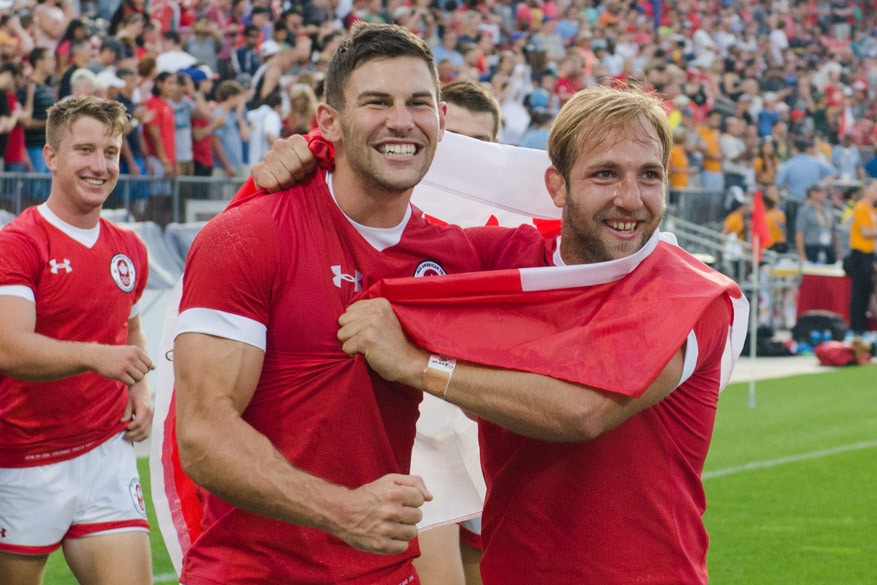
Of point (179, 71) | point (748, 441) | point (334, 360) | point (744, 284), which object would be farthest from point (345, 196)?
point (744, 284)

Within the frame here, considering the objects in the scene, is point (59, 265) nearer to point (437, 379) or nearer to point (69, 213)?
point (69, 213)

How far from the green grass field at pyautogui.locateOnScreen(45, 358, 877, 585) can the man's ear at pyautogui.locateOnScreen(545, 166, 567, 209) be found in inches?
173

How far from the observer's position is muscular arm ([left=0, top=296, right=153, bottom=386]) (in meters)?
5.00

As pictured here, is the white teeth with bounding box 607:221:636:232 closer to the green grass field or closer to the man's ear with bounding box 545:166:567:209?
the man's ear with bounding box 545:166:567:209

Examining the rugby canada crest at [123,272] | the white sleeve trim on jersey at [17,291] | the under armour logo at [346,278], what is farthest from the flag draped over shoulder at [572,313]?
the rugby canada crest at [123,272]

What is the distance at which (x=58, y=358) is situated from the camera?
16.6 feet

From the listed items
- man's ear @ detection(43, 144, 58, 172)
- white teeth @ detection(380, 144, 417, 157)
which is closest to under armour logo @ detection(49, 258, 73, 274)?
man's ear @ detection(43, 144, 58, 172)

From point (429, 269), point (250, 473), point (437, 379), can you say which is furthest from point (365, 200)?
point (250, 473)

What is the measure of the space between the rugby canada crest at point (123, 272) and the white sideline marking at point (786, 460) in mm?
5553

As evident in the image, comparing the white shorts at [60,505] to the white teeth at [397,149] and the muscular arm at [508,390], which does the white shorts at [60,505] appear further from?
the white teeth at [397,149]

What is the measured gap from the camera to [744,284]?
59.7ft

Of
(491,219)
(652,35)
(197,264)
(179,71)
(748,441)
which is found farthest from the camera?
(652,35)

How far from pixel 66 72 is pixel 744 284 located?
997cm

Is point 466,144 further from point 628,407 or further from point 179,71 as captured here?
point 179,71
